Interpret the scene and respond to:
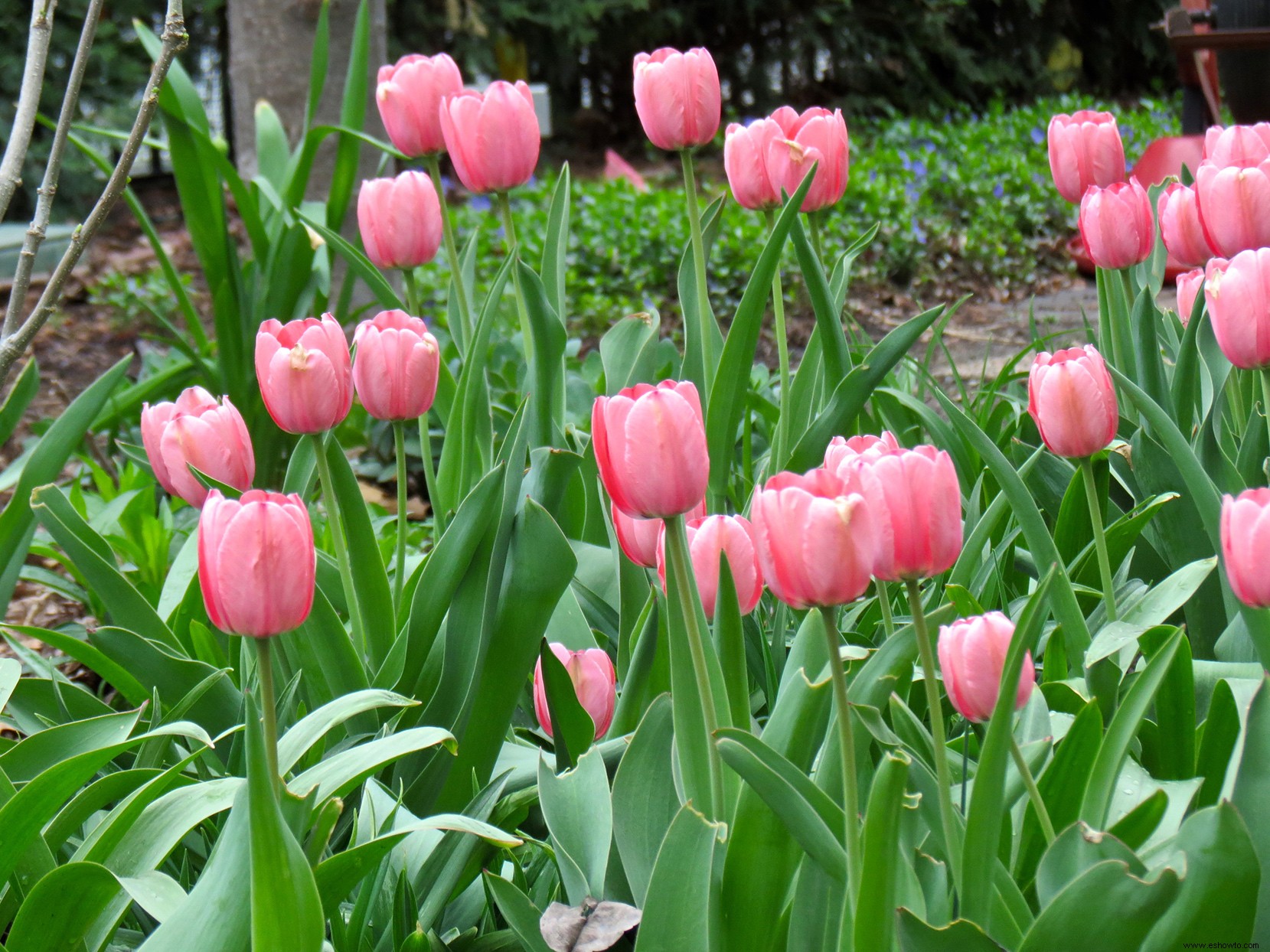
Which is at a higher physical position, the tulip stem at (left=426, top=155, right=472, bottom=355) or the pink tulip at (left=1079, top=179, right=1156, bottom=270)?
the tulip stem at (left=426, top=155, right=472, bottom=355)

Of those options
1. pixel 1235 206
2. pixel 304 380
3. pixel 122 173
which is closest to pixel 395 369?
pixel 304 380

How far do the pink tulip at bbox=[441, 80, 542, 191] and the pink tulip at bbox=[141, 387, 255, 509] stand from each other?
463 mm

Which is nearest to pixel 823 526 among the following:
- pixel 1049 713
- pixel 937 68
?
pixel 1049 713

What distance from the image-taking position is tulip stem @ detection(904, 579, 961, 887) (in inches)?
28.2

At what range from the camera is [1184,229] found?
1413mm

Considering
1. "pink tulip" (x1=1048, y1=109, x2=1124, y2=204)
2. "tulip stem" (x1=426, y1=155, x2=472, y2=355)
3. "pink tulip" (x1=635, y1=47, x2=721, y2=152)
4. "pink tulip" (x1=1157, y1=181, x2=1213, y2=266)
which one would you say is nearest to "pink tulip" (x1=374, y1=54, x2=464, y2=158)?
"tulip stem" (x1=426, y1=155, x2=472, y2=355)

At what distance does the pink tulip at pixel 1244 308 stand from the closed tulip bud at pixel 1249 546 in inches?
12.8

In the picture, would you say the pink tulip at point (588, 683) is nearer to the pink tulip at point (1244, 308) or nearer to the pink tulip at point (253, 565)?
the pink tulip at point (253, 565)

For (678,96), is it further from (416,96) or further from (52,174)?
(52,174)

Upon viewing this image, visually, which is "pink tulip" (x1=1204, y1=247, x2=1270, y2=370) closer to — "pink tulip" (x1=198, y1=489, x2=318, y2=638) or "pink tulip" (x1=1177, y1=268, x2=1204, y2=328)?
"pink tulip" (x1=1177, y1=268, x2=1204, y2=328)

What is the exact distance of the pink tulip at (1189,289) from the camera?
144cm

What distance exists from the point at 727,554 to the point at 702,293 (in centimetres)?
73

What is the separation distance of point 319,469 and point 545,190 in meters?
4.53

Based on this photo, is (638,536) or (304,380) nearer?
(638,536)
